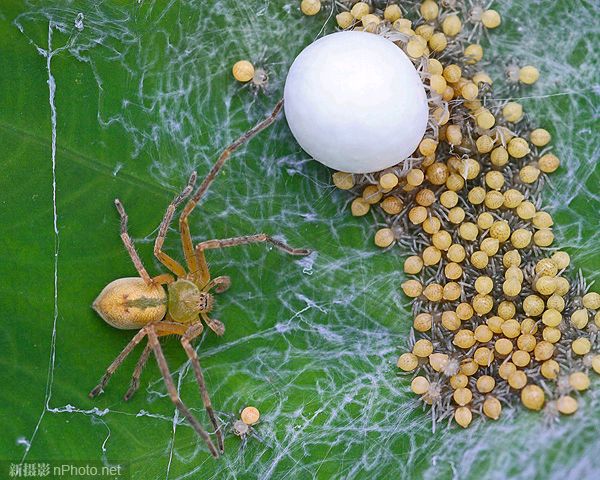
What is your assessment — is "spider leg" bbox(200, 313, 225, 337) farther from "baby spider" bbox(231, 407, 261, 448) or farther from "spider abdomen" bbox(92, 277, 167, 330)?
"baby spider" bbox(231, 407, 261, 448)

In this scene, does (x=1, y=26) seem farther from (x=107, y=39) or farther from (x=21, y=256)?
(x=21, y=256)

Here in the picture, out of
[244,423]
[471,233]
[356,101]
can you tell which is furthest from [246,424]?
[356,101]

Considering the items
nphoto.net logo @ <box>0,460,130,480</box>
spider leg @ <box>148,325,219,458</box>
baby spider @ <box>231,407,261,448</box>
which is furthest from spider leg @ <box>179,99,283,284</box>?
nphoto.net logo @ <box>0,460,130,480</box>

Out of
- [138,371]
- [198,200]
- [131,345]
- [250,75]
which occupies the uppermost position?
[250,75]

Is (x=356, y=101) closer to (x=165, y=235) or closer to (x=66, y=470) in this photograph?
(x=165, y=235)

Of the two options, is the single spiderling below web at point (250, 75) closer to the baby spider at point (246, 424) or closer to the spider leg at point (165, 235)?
the spider leg at point (165, 235)

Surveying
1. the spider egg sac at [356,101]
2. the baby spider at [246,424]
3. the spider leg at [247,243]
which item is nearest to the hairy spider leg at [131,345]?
the spider leg at [247,243]
